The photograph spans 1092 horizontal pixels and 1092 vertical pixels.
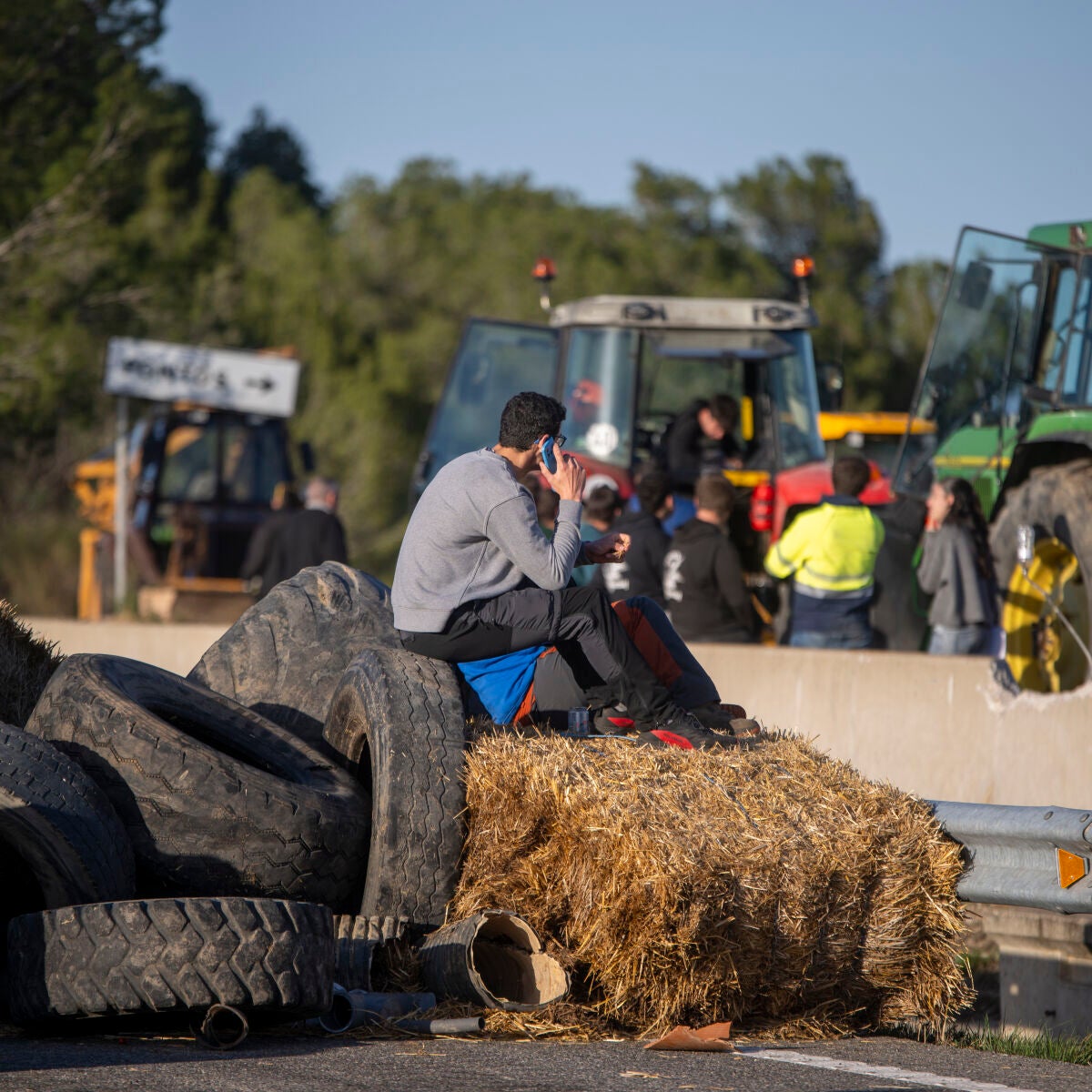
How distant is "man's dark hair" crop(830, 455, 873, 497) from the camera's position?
10.2 metres

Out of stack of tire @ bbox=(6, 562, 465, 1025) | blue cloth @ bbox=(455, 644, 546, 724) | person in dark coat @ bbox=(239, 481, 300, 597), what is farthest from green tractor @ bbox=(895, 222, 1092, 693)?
stack of tire @ bbox=(6, 562, 465, 1025)

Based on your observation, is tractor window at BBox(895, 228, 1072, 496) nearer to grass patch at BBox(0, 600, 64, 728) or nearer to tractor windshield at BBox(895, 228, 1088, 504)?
tractor windshield at BBox(895, 228, 1088, 504)

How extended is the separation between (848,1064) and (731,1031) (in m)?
0.56

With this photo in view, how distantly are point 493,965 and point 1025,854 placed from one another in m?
1.68

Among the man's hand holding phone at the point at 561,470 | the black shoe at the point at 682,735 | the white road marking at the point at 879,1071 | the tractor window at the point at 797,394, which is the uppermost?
the tractor window at the point at 797,394

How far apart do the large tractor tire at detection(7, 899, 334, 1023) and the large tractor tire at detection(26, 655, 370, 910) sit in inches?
21.8

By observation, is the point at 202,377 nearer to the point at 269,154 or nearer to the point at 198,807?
the point at 198,807

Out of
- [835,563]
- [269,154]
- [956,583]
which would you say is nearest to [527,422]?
[835,563]

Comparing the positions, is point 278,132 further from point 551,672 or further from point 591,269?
point 551,672

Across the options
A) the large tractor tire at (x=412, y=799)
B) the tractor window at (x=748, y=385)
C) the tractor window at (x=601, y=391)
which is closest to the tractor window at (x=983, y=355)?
the tractor window at (x=748, y=385)

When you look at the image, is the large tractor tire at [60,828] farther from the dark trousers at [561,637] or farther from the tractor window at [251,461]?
the tractor window at [251,461]

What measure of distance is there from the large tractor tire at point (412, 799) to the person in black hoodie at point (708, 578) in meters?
4.62

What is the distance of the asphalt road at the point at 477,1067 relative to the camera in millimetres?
3689

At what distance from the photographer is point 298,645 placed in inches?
248
